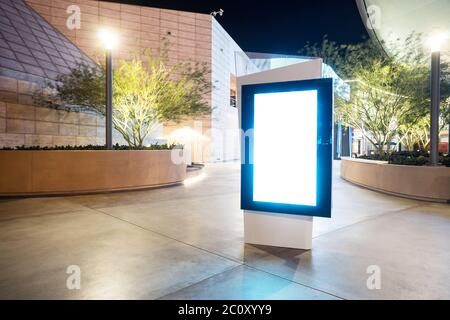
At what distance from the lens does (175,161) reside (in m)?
11.1

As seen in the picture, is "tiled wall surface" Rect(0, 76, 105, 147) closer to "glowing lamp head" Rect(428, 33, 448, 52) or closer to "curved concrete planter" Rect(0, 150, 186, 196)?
"curved concrete planter" Rect(0, 150, 186, 196)

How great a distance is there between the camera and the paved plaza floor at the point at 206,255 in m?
2.83

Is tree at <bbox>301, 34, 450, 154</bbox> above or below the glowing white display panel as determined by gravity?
above

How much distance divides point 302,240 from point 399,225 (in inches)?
93.4

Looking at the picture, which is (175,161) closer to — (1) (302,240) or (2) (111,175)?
(2) (111,175)

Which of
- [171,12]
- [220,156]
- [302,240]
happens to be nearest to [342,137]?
[220,156]

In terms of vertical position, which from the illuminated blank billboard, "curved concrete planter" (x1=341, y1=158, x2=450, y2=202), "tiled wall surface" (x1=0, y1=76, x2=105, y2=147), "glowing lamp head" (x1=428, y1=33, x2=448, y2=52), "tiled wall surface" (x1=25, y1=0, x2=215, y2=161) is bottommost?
"curved concrete planter" (x1=341, y1=158, x2=450, y2=202)

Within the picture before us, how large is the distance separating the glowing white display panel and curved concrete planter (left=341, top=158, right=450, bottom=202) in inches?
228

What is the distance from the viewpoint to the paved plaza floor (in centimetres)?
283

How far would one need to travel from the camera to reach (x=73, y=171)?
28.0 feet

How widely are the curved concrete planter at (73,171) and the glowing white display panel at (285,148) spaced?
617cm

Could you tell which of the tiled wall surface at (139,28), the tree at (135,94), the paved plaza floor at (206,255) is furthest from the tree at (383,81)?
the tiled wall surface at (139,28)

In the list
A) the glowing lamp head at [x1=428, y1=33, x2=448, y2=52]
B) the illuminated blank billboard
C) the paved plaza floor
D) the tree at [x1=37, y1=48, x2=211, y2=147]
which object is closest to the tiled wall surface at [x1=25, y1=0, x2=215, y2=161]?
the tree at [x1=37, y1=48, x2=211, y2=147]
